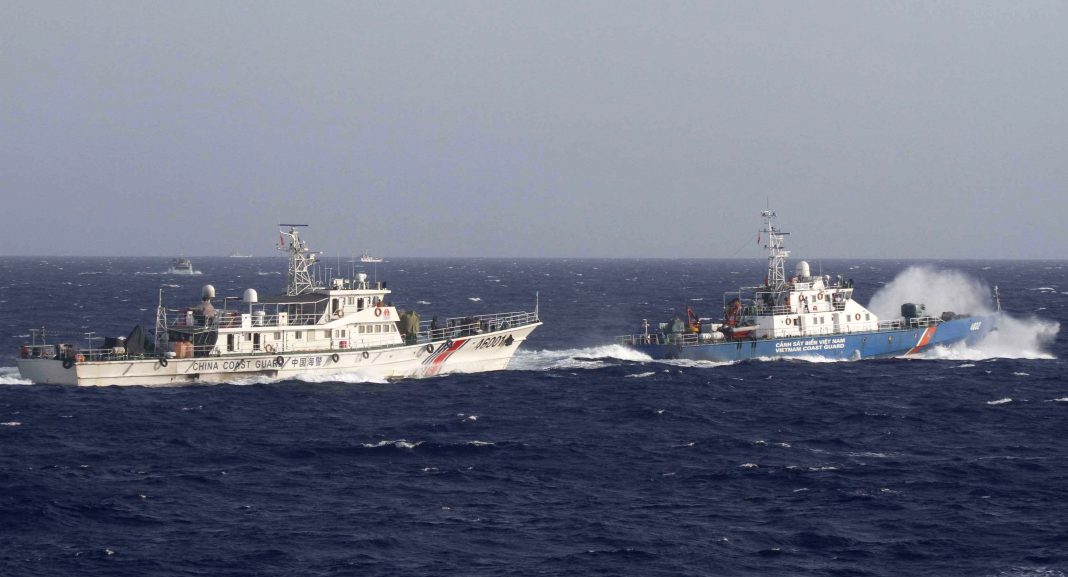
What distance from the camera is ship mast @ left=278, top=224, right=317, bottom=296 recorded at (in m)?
65.8

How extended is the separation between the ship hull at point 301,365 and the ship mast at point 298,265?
186 inches

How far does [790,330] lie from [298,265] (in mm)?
33904

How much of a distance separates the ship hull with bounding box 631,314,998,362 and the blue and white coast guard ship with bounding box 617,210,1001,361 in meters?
0.07

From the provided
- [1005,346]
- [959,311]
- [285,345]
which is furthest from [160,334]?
[959,311]

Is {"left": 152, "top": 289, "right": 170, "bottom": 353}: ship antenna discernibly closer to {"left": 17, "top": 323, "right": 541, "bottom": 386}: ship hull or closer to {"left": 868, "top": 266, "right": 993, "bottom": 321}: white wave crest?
{"left": 17, "top": 323, "right": 541, "bottom": 386}: ship hull

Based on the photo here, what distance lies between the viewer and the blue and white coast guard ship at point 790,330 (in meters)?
76.1

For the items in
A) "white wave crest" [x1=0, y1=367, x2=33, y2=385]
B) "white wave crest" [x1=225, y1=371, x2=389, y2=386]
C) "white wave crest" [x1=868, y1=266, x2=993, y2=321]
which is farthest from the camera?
"white wave crest" [x1=868, y1=266, x2=993, y2=321]

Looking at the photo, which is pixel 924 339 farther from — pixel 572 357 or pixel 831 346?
pixel 572 357

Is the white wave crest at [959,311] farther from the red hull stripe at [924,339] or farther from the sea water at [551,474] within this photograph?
the sea water at [551,474]

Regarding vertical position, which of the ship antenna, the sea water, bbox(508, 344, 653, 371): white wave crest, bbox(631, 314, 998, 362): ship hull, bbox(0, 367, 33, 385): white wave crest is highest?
the ship antenna

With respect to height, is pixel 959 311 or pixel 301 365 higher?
pixel 959 311

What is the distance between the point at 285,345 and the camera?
63500 millimetres

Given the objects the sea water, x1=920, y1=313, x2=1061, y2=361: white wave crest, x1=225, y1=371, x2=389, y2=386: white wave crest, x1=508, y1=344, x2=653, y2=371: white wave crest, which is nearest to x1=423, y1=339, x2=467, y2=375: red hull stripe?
the sea water

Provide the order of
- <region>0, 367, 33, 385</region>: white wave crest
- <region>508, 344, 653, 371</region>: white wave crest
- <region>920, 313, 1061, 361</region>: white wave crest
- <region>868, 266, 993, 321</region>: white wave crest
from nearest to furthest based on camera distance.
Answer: <region>0, 367, 33, 385</region>: white wave crest < <region>508, 344, 653, 371</region>: white wave crest < <region>920, 313, 1061, 361</region>: white wave crest < <region>868, 266, 993, 321</region>: white wave crest
